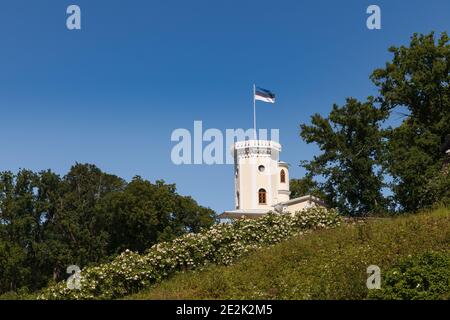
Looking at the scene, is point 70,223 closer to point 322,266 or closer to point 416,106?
point 416,106

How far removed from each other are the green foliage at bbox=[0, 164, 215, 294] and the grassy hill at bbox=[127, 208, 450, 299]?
39.1 metres

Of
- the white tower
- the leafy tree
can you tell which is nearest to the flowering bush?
the leafy tree

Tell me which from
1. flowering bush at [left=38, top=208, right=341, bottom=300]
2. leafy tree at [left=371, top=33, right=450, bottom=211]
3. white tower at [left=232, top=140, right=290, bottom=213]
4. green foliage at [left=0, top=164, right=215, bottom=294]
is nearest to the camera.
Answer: flowering bush at [left=38, top=208, right=341, bottom=300]

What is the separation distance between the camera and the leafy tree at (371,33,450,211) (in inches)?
1624

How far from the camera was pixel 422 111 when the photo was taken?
46719mm

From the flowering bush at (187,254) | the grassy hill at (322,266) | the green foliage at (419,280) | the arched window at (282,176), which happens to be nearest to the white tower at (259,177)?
the arched window at (282,176)

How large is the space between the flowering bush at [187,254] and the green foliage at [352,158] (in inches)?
605

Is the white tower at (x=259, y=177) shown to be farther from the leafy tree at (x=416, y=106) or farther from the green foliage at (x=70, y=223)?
the leafy tree at (x=416, y=106)

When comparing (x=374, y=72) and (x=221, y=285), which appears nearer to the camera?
(x=221, y=285)

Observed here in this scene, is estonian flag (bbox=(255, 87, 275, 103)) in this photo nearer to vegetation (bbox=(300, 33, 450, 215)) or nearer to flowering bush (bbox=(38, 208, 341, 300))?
vegetation (bbox=(300, 33, 450, 215))

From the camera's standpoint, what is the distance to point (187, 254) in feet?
77.6
